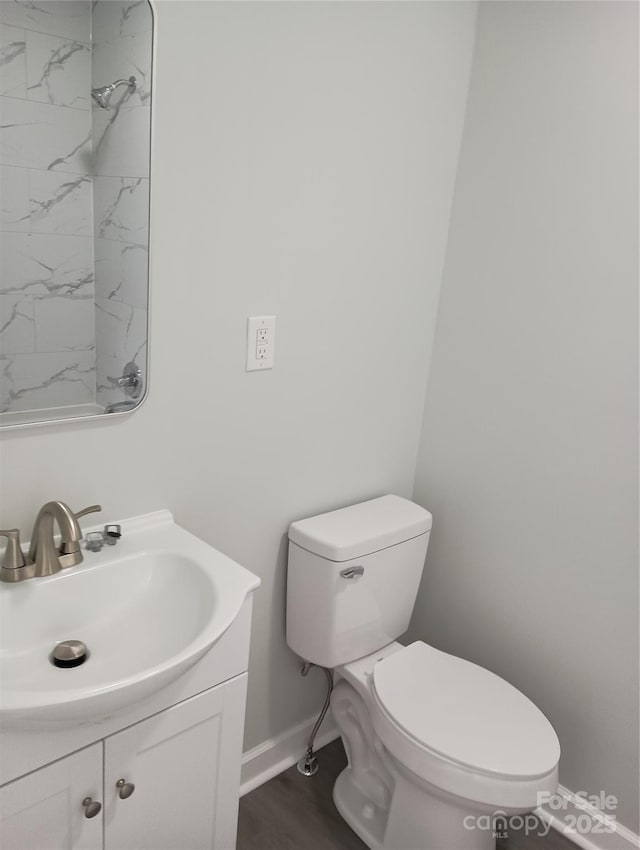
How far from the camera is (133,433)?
139 centimetres

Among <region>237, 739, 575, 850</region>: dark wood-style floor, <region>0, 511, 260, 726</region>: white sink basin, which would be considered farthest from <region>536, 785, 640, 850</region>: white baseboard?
<region>0, 511, 260, 726</region>: white sink basin

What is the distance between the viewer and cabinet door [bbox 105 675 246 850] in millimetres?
1140

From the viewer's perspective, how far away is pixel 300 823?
1.78 m

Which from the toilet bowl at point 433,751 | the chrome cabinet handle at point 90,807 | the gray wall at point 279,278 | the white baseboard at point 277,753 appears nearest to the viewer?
the chrome cabinet handle at point 90,807

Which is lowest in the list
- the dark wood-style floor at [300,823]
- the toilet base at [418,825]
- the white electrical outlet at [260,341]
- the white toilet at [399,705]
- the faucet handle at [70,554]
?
the dark wood-style floor at [300,823]

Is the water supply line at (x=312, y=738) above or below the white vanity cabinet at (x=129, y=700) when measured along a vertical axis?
below

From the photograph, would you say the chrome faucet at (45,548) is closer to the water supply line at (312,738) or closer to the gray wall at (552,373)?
the water supply line at (312,738)

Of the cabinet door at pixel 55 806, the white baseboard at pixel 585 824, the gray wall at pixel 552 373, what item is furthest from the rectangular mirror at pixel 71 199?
the white baseboard at pixel 585 824

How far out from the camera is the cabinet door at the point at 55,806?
3.30 feet

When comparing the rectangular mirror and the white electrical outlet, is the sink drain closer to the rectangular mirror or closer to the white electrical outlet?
the rectangular mirror

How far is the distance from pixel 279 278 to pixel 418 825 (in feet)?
4.44

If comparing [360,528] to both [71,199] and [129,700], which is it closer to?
[129,700]

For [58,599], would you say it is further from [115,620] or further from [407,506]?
[407,506]

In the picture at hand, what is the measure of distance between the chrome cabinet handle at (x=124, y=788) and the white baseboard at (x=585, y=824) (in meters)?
1.26
